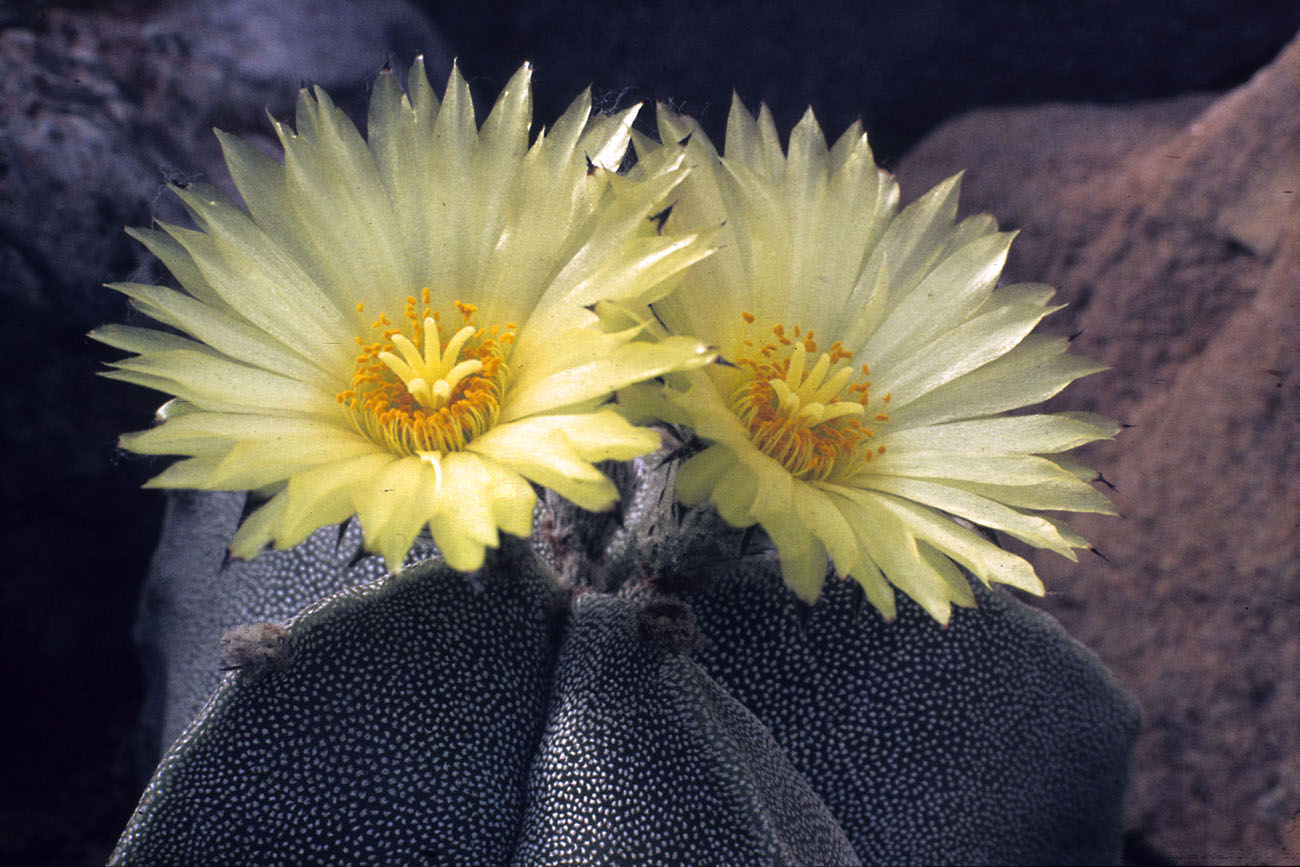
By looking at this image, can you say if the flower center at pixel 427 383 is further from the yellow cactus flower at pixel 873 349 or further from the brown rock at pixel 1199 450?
the brown rock at pixel 1199 450

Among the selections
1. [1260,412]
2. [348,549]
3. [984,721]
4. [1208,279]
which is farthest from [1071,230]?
[348,549]

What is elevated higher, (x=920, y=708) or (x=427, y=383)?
(x=427, y=383)

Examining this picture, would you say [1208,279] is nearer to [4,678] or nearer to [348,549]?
[348,549]

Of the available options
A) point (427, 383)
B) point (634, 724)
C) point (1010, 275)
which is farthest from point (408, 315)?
point (1010, 275)

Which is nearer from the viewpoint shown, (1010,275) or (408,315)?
(408,315)

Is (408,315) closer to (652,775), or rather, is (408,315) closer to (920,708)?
(652,775)

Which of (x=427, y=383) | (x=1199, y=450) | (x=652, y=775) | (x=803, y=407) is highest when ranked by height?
(x=427, y=383)

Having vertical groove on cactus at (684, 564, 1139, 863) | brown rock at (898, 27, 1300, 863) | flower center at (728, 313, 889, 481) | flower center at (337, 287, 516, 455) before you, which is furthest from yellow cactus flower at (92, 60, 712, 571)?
brown rock at (898, 27, 1300, 863)
